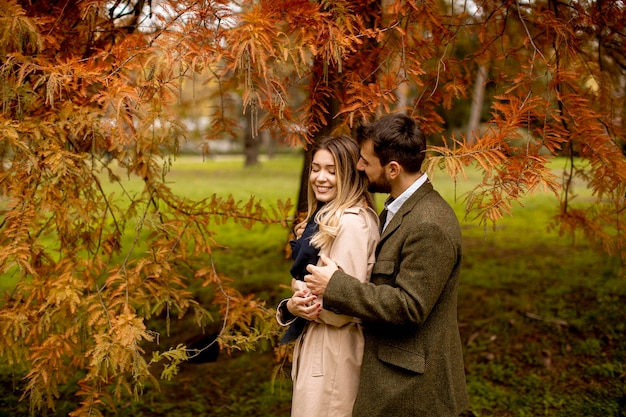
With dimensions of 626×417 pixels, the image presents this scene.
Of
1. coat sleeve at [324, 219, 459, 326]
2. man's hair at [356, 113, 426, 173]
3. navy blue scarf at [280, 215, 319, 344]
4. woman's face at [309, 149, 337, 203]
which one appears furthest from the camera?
woman's face at [309, 149, 337, 203]

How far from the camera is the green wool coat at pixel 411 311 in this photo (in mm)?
2127

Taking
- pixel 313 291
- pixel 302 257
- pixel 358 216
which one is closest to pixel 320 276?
pixel 313 291

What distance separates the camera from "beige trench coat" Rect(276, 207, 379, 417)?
228cm

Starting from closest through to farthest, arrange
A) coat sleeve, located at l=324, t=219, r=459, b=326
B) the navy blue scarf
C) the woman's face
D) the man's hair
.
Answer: coat sleeve, located at l=324, t=219, r=459, b=326 → the man's hair → the navy blue scarf → the woman's face

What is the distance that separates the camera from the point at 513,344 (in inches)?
198

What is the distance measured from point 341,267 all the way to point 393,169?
435 mm

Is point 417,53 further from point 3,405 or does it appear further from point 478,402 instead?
point 3,405

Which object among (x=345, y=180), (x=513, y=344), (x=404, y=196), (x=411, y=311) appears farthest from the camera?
(x=513, y=344)

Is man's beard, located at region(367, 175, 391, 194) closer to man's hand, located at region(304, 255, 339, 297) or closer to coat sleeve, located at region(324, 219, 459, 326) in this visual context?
coat sleeve, located at region(324, 219, 459, 326)

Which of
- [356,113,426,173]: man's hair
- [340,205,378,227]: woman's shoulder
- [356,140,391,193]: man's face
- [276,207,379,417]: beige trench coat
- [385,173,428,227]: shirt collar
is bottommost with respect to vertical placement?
[276,207,379,417]: beige trench coat

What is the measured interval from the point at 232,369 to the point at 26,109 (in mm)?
2791

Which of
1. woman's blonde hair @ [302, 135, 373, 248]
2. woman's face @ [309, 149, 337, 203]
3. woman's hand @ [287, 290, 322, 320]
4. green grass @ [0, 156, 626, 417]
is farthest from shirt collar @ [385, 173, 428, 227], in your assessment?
green grass @ [0, 156, 626, 417]

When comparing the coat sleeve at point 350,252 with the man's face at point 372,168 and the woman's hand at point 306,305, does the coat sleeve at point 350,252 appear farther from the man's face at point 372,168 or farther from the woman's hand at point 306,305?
the man's face at point 372,168

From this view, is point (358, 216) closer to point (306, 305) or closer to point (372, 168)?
point (372, 168)
